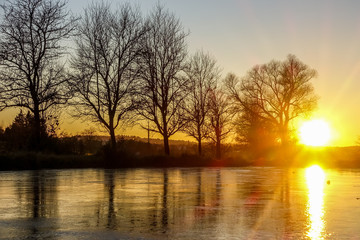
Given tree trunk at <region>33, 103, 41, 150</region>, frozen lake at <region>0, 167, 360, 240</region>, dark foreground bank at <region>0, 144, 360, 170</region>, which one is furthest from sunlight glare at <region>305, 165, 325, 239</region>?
tree trunk at <region>33, 103, 41, 150</region>

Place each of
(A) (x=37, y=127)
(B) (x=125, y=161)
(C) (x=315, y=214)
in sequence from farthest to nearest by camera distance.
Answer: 1. (A) (x=37, y=127)
2. (B) (x=125, y=161)
3. (C) (x=315, y=214)

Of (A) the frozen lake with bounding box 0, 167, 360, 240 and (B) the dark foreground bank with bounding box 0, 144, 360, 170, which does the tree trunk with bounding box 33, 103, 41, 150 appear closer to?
(B) the dark foreground bank with bounding box 0, 144, 360, 170

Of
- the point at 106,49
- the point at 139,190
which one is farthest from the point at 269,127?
the point at 139,190

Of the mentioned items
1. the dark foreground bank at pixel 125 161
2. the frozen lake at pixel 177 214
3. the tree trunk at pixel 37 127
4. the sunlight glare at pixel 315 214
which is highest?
the tree trunk at pixel 37 127

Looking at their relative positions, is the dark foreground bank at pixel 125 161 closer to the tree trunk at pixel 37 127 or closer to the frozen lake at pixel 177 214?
the tree trunk at pixel 37 127

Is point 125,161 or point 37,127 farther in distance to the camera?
point 37,127

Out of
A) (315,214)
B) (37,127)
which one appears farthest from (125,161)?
(315,214)

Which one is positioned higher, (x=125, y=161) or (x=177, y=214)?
(x=125, y=161)

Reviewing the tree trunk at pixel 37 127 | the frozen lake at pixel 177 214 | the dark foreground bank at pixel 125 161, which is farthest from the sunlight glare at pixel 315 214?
the tree trunk at pixel 37 127

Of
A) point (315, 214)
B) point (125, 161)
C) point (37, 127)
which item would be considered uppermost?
point (37, 127)

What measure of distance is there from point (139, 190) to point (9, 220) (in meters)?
6.95

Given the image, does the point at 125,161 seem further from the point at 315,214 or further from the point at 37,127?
the point at 315,214

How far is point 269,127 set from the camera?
62094 millimetres

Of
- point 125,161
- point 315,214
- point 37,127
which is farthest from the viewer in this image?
point 37,127
